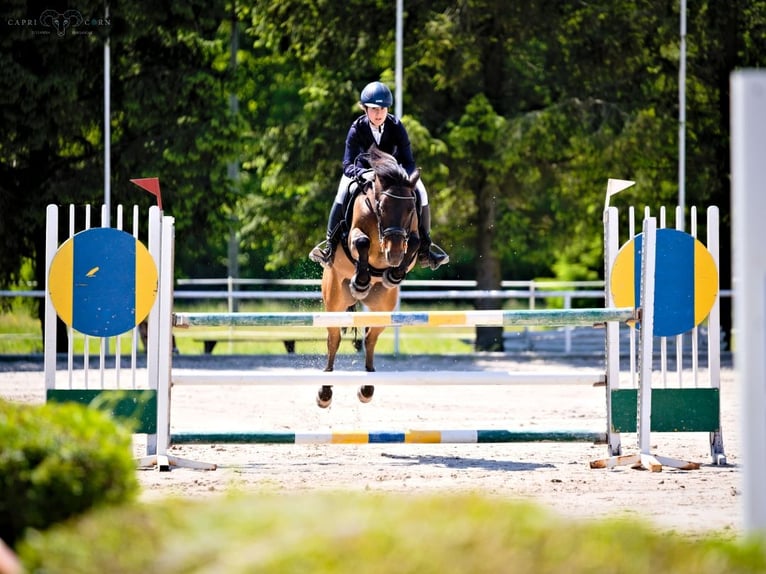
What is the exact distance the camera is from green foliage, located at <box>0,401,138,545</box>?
2.61 metres

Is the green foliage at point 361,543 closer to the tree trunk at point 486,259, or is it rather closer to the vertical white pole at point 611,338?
the vertical white pole at point 611,338

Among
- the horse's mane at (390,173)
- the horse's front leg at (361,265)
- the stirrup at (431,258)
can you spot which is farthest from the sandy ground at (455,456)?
the horse's mane at (390,173)

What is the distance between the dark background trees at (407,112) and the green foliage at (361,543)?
13.8 m

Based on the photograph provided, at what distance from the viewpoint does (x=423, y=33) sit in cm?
1662

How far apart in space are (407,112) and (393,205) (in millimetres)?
9851

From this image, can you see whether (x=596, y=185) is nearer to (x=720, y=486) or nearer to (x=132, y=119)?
(x=132, y=119)

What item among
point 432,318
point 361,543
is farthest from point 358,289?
point 361,543

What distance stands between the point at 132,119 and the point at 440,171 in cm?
455

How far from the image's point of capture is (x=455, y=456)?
6.99 m

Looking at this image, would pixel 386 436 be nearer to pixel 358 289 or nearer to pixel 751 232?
pixel 358 289

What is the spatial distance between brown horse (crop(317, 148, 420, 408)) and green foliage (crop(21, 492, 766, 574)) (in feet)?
16.6

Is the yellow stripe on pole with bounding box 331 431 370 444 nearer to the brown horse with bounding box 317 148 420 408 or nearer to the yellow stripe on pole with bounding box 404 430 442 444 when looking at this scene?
the yellow stripe on pole with bounding box 404 430 442 444

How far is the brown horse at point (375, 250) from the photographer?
725 cm

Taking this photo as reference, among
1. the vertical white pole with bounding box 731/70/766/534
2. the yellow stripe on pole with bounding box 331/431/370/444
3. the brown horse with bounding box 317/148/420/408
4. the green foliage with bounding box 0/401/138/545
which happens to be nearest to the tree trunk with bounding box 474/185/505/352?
the brown horse with bounding box 317/148/420/408
